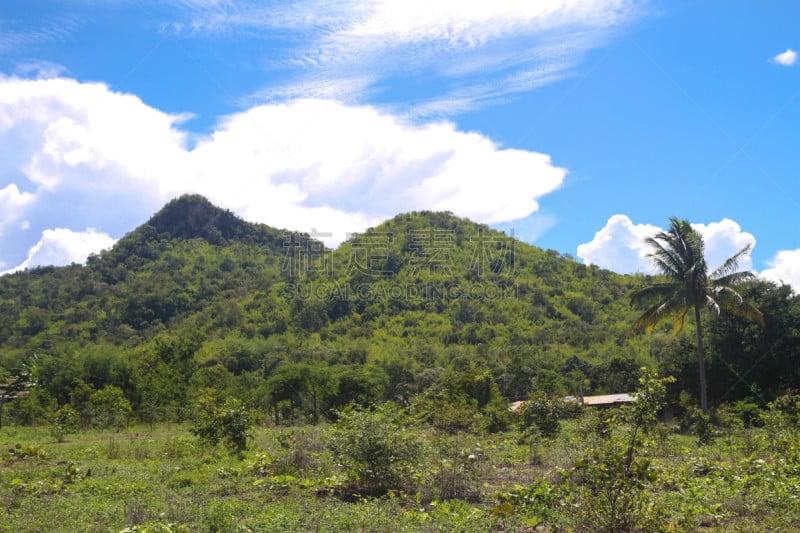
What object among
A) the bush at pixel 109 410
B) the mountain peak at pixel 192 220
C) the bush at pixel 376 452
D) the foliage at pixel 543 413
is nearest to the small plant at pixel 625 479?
the bush at pixel 376 452

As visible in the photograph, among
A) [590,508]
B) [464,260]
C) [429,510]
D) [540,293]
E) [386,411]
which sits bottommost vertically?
[429,510]

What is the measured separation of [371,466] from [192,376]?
106 feet

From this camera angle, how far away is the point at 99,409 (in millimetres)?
25062

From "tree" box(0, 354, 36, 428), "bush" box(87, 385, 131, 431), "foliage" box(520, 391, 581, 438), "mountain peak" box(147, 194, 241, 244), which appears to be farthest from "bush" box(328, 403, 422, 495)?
"mountain peak" box(147, 194, 241, 244)

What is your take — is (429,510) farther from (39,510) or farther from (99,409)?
(99,409)

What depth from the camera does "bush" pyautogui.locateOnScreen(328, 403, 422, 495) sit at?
894 cm

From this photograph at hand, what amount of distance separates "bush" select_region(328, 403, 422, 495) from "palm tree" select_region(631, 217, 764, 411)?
1699 cm

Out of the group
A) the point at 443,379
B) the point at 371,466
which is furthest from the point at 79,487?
the point at 443,379

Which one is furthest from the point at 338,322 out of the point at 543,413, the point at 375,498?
the point at 375,498

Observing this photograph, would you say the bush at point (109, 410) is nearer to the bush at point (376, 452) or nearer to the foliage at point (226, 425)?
the foliage at point (226, 425)

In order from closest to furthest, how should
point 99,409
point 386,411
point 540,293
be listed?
point 386,411, point 99,409, point 540,293

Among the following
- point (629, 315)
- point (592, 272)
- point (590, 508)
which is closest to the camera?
point (590, 508)

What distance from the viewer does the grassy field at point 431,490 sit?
20.6 feet

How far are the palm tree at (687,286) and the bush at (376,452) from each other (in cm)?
1699
